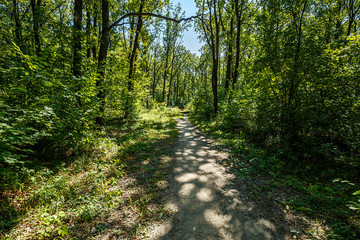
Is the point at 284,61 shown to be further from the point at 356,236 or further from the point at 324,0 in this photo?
the point at 324,0

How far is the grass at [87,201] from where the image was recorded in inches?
97.8

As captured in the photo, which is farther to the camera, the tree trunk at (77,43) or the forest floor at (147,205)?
the tree trunk at (77,43)

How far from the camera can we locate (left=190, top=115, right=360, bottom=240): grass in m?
2.59

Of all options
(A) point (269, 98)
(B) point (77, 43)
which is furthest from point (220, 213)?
(B) point (77, 43)

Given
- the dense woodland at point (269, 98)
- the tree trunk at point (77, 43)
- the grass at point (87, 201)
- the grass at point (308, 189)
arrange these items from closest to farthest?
1. the grass at point (87, 201)
2. the grass at point (308, 189)
3. the dense woodland at point (269, 98)
4. the tree trunk at point (77, 43)

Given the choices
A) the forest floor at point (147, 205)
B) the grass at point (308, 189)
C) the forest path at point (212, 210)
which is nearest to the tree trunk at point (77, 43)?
the forest floor at point (147, 205)

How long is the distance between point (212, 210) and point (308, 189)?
8.74ft

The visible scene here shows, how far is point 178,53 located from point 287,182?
30.4 m

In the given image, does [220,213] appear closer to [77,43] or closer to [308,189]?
[308,189]

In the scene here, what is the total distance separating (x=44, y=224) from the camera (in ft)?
8.39

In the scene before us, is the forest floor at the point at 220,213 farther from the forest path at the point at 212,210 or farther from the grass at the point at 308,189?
the grass at the point at 308,189

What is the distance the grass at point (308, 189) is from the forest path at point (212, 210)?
0.42 m

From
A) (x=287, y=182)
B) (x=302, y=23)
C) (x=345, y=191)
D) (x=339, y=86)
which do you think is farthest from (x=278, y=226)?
(x=302, y=23)

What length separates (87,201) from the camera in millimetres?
Result: 3139
